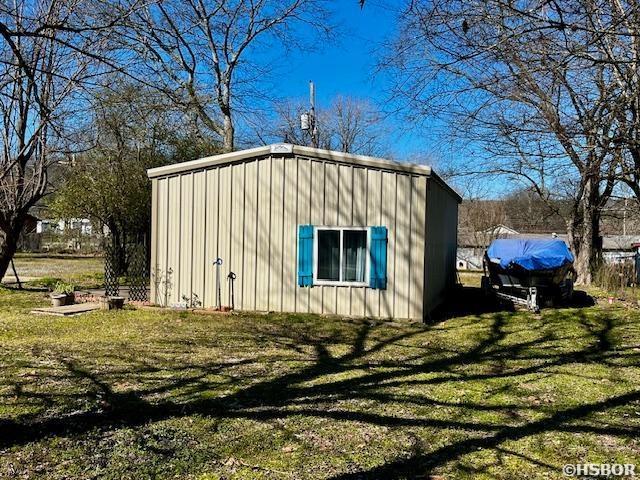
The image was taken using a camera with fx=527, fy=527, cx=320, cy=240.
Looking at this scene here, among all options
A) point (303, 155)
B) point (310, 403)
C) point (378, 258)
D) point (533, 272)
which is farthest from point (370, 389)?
point (533, 272)

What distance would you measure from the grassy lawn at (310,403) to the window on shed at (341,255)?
162cm

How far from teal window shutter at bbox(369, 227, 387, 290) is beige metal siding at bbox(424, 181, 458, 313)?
32.5 inches

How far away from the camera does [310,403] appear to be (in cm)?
476

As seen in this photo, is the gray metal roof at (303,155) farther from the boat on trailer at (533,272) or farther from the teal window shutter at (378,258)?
the boat on trailer at (533,272)

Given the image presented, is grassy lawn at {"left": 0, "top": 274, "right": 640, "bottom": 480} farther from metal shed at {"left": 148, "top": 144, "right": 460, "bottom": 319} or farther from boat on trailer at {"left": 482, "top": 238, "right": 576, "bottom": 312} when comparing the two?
boat on trailer at {"left": 482, "top": 238, "right": 576, "bottom": 312}

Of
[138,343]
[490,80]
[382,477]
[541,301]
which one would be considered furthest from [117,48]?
[541,301]

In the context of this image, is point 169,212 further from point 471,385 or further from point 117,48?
point 471,385

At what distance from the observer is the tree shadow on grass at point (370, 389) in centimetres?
403

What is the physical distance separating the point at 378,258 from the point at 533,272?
394 cm

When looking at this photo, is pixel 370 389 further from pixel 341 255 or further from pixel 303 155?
pixel 303 155

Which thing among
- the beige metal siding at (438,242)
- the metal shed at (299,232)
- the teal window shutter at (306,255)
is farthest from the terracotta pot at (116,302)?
the beige metal siding at (438,242)

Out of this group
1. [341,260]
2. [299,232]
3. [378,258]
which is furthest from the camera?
[299,232]

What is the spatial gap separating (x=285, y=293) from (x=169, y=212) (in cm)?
303

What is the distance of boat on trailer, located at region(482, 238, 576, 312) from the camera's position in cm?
1137
